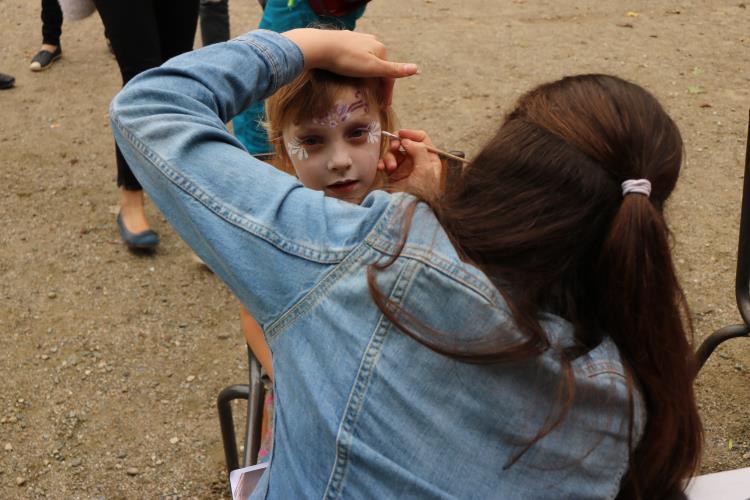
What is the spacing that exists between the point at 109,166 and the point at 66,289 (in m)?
1.01

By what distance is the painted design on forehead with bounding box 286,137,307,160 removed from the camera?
6.11 feet

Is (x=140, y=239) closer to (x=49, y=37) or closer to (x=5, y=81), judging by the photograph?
(x=5, y=81)

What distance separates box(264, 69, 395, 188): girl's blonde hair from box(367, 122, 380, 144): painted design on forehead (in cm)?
4

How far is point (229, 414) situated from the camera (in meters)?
2.01

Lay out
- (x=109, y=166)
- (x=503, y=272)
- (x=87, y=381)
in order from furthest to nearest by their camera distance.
Answer: (x=109, y=166) < (x=87, y=381) < (x=503, y=272)

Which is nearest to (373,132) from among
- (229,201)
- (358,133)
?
(358,133)

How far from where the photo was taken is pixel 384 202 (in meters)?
0.97

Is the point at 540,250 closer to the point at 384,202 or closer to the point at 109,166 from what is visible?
the point at 384,202

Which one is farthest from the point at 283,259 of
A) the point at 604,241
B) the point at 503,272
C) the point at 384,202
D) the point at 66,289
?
the point at 66,289

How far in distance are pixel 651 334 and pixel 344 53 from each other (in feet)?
2.26

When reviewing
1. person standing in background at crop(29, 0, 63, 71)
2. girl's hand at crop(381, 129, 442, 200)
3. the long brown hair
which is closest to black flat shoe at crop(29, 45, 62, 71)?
person standing in background at crop(29, 0, 63, 71)

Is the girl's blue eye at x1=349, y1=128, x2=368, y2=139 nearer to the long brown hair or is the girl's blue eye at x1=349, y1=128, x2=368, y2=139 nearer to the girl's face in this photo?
the girl's face

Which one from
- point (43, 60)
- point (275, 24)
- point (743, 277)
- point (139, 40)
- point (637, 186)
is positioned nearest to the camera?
point (637, 186)

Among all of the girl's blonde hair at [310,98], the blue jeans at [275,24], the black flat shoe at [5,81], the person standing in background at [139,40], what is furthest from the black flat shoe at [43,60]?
the girl's blonde hair at [310,98]
